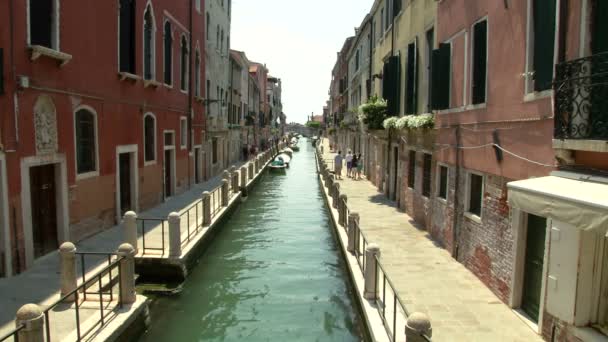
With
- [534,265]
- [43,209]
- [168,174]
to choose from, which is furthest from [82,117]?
[534,265]

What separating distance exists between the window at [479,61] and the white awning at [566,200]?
3.15 meters

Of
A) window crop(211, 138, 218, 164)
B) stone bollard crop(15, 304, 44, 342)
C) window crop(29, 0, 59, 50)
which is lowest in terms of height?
stone bollard crop(15, 304, 44, 342)

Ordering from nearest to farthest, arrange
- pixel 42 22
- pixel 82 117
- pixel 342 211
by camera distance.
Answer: pixel 42 22, pixel 82 117, pixel 342 211

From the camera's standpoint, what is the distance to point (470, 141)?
881 centimetres

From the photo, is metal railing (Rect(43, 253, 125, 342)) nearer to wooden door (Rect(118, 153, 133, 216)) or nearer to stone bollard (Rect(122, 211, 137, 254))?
stone bollard (Rect(122, 211, 137, 254))

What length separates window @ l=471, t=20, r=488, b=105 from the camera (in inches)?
329

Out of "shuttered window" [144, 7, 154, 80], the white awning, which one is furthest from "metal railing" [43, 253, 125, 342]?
"shuttered window" [144, 7, 154, 80]

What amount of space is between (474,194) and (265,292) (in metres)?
4.54

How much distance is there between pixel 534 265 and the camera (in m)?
6.61

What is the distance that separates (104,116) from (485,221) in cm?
918

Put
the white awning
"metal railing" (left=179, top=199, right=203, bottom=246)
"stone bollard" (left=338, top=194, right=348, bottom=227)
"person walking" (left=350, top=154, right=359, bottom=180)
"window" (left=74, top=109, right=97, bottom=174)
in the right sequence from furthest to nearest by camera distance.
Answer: "person walking" (left=350, top=154, right=359, bottom=180), "stone bollard" (left=338, top=194, right=348, bottom=227), "metal railing" (left=179, top=199, right=203, bottom=246), "window" (left=74, top=109, right=97, bottom=174), the white awning

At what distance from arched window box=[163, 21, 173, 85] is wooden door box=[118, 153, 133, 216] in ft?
14.7

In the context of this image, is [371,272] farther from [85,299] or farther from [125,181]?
[125,181]

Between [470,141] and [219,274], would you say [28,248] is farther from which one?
[470,141]
